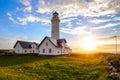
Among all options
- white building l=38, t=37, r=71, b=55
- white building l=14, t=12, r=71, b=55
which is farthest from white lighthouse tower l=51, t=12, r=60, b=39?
white building l=38, t=37, r=71, b=55

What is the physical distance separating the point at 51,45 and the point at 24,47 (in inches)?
762

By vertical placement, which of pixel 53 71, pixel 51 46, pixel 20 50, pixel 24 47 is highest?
pixel 51 46

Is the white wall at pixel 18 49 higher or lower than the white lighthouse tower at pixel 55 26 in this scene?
lower

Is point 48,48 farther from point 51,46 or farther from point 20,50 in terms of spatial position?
point 20,50

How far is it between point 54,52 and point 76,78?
39177 mm

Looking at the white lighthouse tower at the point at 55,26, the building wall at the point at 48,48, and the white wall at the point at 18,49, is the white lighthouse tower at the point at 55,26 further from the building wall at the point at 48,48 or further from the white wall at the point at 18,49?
the white wall at the point at 18,49

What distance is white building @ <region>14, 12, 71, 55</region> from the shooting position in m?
59.2

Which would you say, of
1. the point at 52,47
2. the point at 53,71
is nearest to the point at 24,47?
the point at 52,47

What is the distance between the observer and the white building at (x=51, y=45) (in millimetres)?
59156

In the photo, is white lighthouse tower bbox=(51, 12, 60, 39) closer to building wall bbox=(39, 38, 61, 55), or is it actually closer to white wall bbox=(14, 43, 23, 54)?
building wall bbox=(39, 38, 61, 55)

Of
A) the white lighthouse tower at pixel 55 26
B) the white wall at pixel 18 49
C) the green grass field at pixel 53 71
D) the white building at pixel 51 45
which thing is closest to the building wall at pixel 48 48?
the white building at pixel 51 45

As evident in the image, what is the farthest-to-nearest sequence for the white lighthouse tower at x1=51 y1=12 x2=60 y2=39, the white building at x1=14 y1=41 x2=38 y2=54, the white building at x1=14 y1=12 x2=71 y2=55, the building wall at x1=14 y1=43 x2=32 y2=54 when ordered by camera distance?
the building wall at x1=14 y1=43 x2=32 y2=54
the white building at x1=14 y1=41 x2=38 y2=54
the white lighthouse tower at x1=51 y1=12 x2=60 y2=39
the white building at x1=14 y1=12 x2=71 y2=55

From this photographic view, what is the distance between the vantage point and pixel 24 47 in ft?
243

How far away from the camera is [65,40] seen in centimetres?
6544
